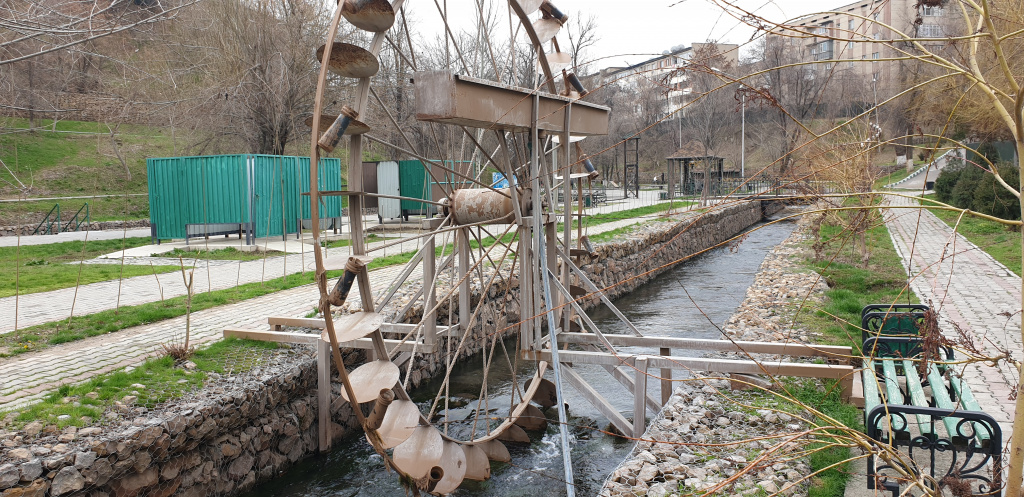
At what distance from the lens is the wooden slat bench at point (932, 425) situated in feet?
11.4

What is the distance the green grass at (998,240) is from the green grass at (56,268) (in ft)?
47.2

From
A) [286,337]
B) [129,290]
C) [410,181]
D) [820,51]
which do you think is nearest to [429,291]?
[286,337]

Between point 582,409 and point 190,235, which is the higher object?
point 190,235

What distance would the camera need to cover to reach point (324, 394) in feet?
23.4

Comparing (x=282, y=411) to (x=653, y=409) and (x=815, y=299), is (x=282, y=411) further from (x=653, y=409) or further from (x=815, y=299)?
(x=815, y=299)

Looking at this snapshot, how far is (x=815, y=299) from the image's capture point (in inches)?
406

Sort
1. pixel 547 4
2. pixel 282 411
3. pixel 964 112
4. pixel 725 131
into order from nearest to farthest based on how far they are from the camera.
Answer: pixel 282 411, pixel 547 4, pixel 964 112, pixel 725 131

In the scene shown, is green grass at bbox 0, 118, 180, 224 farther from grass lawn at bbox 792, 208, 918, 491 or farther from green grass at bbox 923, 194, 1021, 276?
green grass at bbox 923, 194, 1021, 276

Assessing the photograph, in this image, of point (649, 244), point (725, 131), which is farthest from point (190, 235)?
point (725, 131)

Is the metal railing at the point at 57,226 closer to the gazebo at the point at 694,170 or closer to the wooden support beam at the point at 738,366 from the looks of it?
the wooden support beam at the point at 738,366

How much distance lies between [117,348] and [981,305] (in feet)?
34.9

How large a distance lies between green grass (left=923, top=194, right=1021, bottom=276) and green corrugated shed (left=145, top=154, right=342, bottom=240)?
15.1m

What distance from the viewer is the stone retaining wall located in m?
4.64

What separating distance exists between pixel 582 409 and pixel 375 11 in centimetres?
493
